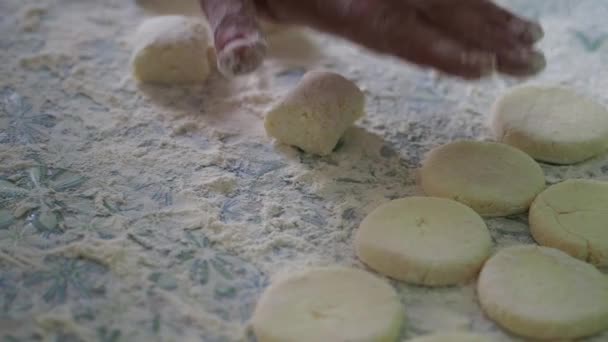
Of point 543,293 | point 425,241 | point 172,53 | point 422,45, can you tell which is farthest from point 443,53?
point 172,53

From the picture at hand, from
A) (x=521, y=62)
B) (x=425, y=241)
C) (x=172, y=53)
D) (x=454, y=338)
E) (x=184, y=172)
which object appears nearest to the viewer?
(x=454, y=338)

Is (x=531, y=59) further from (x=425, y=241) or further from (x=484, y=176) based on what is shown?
(x=425, y=241)

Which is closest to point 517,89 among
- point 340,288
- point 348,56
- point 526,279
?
point 348,56

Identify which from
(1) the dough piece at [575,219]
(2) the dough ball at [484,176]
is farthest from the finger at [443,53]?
(1) the dough piece at [575,219]

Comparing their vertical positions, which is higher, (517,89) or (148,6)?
(517,89)

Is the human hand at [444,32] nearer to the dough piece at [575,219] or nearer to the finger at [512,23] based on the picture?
the finger at [512,23]

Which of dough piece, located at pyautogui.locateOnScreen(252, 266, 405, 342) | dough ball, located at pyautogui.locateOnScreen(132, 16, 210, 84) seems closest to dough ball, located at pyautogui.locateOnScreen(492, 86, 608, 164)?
dough piece, located at pyautogui.locateOnScreen(252, 266, 405, 342)

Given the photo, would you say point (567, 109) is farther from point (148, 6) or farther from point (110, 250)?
point (148, 6)
